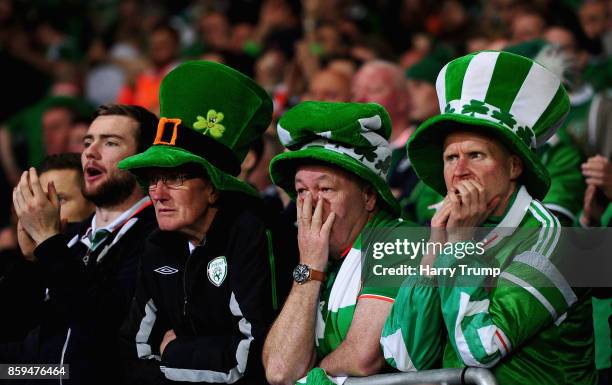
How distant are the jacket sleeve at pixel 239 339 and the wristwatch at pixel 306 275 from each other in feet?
0.86

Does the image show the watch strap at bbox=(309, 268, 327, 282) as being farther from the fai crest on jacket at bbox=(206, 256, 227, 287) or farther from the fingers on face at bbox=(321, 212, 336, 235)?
the fai crest on jacket at bbox=(206, 256, 227, 287)

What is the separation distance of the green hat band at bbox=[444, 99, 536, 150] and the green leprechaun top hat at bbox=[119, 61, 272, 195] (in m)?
1.22

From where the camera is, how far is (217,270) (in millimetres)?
4668

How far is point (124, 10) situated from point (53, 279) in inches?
328

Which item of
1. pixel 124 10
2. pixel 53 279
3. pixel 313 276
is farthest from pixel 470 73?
pixel 124 10

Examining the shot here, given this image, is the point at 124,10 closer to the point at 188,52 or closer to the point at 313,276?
the point at 188,52

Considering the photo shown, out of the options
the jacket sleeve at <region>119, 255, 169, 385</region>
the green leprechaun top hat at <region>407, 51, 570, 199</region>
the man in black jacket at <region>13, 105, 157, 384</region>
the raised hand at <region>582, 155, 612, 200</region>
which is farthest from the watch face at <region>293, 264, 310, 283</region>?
the raised hand at <region>582, 155, 612, 200</region>

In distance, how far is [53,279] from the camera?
4.97 meters

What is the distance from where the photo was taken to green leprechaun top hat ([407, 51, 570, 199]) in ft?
13.1

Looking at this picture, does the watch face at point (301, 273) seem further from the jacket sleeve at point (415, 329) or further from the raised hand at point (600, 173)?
the raised hand at point (600, 173)

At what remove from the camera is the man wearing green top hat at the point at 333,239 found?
4.16 metres

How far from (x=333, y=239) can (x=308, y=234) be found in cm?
14

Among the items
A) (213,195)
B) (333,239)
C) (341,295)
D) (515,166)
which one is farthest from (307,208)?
(515,166)

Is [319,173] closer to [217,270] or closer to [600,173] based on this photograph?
[217,270]
